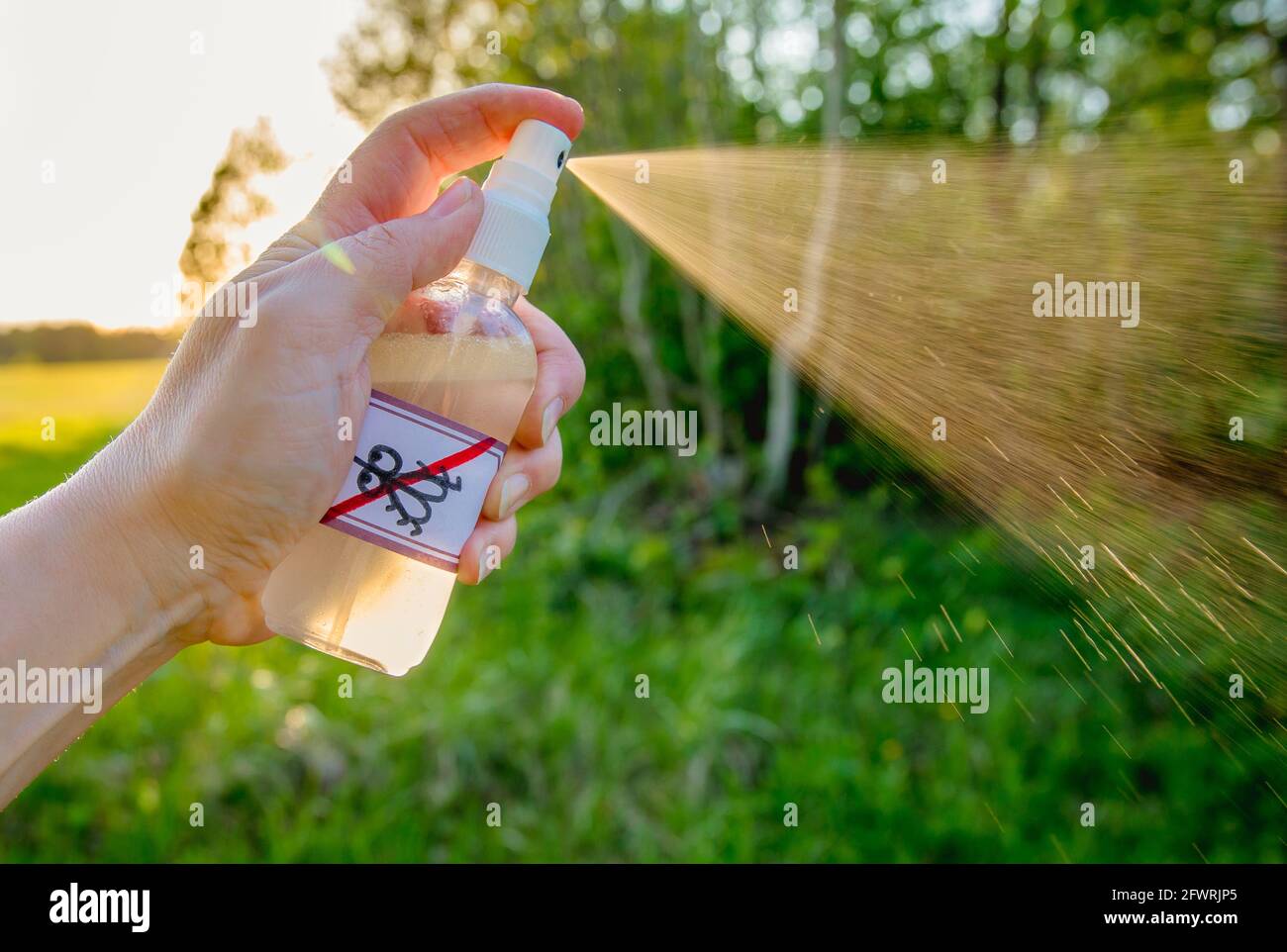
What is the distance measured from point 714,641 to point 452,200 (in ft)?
6.45

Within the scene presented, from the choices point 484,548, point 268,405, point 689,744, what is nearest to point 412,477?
point 268,405

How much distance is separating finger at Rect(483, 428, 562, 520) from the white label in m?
0.32

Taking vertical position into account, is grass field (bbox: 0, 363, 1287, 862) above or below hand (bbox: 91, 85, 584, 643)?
below

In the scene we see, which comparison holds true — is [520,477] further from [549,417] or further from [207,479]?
[207,479]

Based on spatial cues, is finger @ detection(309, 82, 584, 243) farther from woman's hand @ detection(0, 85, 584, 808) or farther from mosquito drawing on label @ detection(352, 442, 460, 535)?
mosquito drawing on label @ detection(352, 442, 460, 535)

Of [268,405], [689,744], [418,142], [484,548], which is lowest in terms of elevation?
[689,744]

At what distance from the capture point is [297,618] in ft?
4.33

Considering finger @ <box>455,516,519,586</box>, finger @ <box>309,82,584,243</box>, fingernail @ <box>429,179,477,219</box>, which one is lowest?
finger @ <box>455,516,519,586</box>

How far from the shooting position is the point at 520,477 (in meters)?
1.66

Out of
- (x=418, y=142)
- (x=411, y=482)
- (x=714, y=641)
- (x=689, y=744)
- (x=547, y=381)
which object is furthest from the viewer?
(x=714, y=641)

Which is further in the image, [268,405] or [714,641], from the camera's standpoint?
[714,641]

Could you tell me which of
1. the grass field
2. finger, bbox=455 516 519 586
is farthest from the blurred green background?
finger, bbox=455 516 519 586

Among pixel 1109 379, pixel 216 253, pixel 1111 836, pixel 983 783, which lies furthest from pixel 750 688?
pixel 216 253

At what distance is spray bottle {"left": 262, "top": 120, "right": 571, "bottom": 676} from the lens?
4.09 feet
